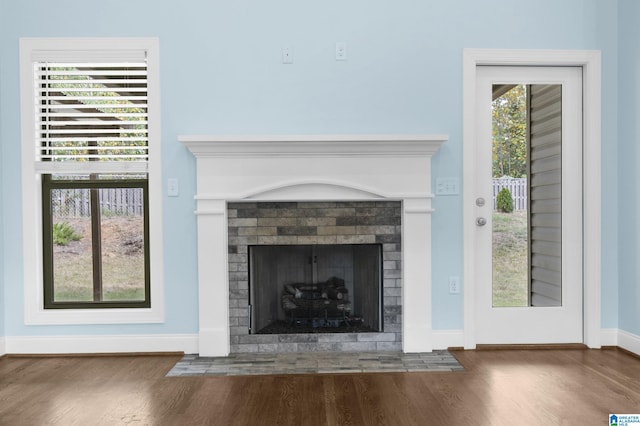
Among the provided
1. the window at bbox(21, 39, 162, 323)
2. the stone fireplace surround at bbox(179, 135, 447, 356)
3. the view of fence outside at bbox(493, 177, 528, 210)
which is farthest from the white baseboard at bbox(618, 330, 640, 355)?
the window at bbox(21, 39, 162, 323)

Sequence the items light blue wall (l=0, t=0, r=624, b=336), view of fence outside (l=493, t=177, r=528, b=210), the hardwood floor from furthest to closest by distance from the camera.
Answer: view of fence outside (l=493, t=177, r=528, b=210), light blue wall (l=0, t=0, r=624, b=336), the hardwood floor

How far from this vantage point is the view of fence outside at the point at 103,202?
10.6ft

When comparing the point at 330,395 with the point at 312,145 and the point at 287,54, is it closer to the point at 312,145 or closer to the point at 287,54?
the point at 312,145

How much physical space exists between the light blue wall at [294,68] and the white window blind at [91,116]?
0.58 ft

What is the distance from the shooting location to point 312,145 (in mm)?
2998

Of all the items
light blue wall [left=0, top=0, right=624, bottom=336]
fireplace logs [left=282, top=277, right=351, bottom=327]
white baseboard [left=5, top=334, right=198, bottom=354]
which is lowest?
white baseboard [left=5, top=334, right=198, bottom=354]

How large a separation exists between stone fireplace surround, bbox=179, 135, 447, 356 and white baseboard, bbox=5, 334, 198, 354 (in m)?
0.19

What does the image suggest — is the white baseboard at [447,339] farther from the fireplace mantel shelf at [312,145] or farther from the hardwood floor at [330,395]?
the fireplace mantel shelf at [312,145]

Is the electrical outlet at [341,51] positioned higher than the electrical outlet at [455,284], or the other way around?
the electrical outlet at [341,51]

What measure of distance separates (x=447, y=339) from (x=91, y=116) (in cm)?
298

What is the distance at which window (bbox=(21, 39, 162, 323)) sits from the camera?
3125 millimetres

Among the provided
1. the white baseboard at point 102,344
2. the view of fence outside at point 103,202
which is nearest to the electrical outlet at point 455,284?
the white baseboard at point 102,344

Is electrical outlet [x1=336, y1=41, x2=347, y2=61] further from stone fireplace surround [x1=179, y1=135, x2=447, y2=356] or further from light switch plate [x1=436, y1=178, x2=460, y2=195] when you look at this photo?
light switch plate [x1=436, y1=178, x2=460, y2=195]

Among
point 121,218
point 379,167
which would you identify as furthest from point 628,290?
point 121,218
